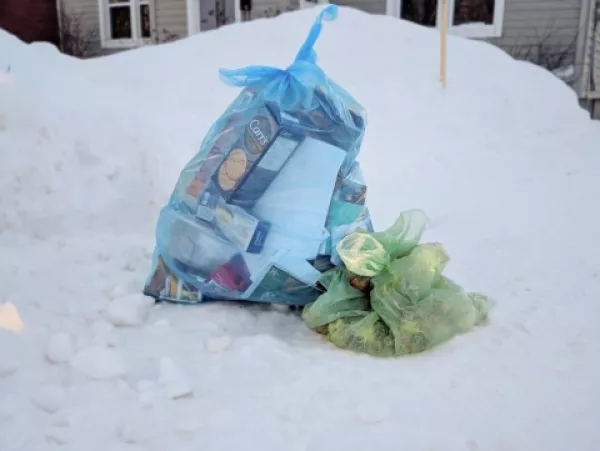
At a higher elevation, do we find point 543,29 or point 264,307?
point 543,29

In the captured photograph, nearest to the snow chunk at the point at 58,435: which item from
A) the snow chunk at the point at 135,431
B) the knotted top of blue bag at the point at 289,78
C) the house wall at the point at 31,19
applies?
the snow chunk at the point at 135,431

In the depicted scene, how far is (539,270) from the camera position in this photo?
236 cm

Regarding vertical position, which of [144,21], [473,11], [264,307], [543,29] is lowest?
[264,307]

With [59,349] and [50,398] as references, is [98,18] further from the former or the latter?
[50,398]

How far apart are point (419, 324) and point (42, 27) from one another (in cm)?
1035

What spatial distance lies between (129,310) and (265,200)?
0.57 metres

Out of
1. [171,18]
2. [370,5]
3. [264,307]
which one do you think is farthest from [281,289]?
[171,18]

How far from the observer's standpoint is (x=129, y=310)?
1828 mm

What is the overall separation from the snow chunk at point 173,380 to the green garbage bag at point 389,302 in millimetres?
494

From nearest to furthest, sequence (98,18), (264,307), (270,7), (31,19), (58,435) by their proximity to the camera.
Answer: (58,435) < (264,307) < (270,7) < (31,19) < (98,18)

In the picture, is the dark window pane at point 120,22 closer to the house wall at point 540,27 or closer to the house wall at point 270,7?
the house wall at point 270,7

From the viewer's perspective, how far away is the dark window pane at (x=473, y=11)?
7566 millimetres

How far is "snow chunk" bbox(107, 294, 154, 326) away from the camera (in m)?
1.80

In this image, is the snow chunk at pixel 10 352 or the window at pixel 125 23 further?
the window at pixel 125 23
